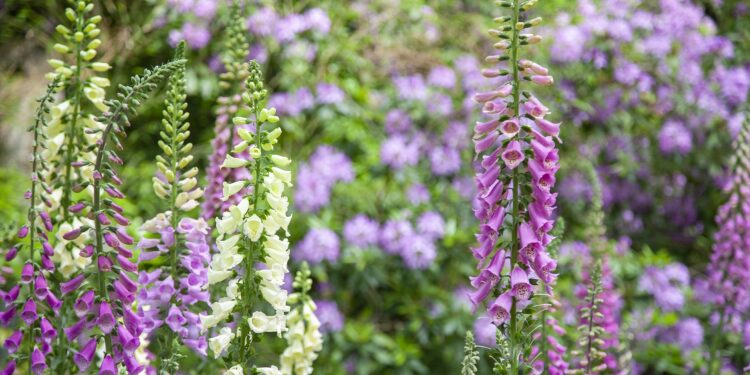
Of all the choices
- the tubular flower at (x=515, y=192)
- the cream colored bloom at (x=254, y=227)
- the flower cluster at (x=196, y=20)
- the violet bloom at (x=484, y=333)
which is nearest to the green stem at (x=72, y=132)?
the cream colored bloom at (x=254, y=227)

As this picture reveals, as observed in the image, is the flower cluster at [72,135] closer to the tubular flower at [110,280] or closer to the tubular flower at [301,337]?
the tubular flower at [110,280]

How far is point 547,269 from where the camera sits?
2205 mm

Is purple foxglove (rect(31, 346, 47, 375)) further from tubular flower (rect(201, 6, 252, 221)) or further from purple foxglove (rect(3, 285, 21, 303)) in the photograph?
tubular flower (rect(201, 6, 252, 221))

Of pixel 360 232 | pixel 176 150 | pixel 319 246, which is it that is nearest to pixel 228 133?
pixel 176 150

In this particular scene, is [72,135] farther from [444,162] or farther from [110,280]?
[444,162]

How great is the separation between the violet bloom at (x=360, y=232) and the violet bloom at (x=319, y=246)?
0.11 metres

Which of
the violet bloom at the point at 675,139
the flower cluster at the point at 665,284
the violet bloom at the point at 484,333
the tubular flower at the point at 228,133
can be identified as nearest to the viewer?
the tubular flower at the point at 228,133

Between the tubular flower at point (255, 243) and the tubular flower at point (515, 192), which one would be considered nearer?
the tubular flower at point (255, 243)

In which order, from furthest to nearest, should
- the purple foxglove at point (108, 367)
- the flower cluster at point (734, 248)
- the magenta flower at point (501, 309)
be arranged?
the flower cluster at point (734, 248) → the magenta flower at point (501, 309) → the purple foxglove at point (108, 367)

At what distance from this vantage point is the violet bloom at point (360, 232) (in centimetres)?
550

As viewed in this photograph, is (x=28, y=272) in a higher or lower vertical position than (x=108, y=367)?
higher

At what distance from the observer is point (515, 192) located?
2.18 m

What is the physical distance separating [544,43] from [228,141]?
165 inches

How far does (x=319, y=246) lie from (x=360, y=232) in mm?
309
